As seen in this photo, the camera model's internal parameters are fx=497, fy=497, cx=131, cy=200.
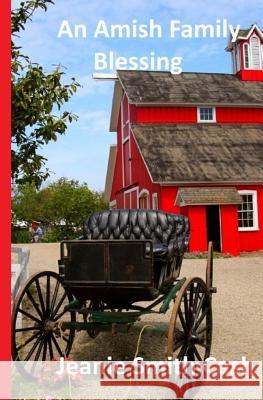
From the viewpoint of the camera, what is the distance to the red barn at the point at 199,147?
19.7 meters

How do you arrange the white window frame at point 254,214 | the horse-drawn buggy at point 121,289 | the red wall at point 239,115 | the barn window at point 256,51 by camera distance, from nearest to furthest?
the horse-drawn buggy at point 121,289 → the white window frame at point 254,214 → the red wall at point 239,115 → the barn window at point 256,51

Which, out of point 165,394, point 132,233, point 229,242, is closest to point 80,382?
point 165,394

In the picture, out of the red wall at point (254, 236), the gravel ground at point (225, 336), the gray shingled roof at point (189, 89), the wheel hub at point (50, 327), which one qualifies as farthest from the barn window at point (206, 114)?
the wheel hub at point (50, 327)

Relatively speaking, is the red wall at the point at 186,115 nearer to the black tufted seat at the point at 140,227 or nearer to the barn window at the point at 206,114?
the barn window at the point at 206,114

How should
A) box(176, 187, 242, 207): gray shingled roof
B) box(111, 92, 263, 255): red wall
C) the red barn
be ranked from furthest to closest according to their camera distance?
the red barn < box(111, 92, 263, 255): red wall < box(176, 187, 242, 207): gray shingled roof

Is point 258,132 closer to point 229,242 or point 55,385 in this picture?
point 229,242

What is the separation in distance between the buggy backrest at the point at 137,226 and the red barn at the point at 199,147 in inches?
515

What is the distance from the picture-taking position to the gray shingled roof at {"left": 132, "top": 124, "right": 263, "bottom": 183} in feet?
65.1

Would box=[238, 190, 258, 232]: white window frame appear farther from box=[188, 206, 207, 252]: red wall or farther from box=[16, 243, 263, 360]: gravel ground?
box=[16, 243, 263, 360]: gravel ground

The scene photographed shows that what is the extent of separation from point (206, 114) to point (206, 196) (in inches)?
273

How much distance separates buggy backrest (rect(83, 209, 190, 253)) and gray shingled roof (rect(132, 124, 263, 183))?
13.2 meters

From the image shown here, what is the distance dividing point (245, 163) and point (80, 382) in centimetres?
1737

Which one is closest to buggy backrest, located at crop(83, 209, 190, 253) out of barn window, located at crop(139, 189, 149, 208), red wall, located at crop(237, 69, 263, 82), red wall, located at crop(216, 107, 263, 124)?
barn window, located at crop(139, 189, 149, 208)

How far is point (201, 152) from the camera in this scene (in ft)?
69.3
